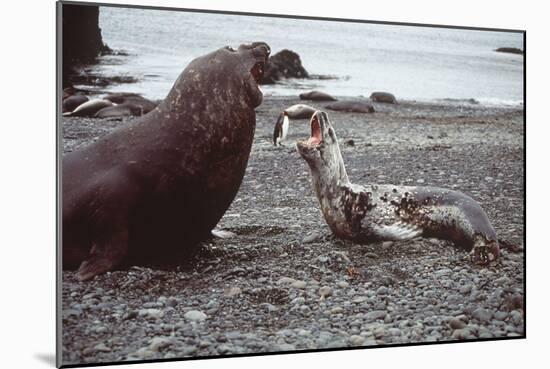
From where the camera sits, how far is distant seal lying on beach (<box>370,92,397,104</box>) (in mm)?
4449

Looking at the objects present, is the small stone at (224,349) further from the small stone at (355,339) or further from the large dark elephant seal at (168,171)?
the small stone at (355,339)

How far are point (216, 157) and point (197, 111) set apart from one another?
24 centimetres

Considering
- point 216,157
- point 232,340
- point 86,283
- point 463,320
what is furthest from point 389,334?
point 86,283

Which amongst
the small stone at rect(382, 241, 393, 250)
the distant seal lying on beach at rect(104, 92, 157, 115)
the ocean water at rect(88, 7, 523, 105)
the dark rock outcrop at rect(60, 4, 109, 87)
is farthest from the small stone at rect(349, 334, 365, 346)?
the dark rock outcrop at rect(60, 4, 109, 87)

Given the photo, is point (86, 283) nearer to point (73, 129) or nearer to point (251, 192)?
point (73, 129)

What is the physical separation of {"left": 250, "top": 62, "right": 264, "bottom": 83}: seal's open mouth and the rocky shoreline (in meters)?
0.13

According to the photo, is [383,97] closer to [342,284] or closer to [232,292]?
[342,284]

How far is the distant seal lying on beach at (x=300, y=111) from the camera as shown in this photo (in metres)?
4.20

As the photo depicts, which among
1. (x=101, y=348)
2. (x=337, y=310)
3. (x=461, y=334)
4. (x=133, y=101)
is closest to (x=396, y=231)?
(x=337, y=310)

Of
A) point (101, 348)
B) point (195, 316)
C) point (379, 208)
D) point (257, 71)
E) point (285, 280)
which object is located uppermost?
point (257, 71)

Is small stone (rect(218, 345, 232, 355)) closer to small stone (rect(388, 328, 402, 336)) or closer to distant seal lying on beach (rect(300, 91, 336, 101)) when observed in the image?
small stone (rect(388, 328, 402, 336))

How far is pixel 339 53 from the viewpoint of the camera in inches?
171

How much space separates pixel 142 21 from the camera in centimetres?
401

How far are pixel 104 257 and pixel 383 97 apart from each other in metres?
1.76
